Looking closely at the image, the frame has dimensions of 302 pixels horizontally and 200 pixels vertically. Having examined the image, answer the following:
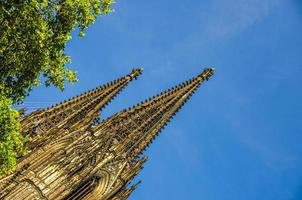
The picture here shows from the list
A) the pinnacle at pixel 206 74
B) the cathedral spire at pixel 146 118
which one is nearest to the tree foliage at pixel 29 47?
the cathedral spire at pixel 146 118

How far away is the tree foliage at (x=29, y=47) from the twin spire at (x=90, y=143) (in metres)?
9.88

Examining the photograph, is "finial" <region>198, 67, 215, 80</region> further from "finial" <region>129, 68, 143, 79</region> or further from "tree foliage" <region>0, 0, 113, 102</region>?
"tree foliage" <region>0, 0, 113, 102</region>

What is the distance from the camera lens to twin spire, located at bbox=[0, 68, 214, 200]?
2809cm

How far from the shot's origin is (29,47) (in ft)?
55.4

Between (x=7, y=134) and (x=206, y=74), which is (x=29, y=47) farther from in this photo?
(x=206, y=74)

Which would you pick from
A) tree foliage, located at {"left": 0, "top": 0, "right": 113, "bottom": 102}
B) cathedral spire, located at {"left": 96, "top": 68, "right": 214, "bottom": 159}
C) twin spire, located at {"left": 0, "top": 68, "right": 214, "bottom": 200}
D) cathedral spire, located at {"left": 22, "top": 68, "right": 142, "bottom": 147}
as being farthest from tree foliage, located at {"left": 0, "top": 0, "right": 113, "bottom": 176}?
cathedral spire, located at {"left": 96, "top": 68, "right": 214, "bottom": 159}

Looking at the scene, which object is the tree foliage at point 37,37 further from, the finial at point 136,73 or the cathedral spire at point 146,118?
the finial at point 136,73

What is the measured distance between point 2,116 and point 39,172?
12.2 metres

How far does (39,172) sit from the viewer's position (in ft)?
92.2

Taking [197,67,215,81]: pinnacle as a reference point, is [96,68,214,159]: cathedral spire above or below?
below

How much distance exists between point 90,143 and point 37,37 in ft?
52.8

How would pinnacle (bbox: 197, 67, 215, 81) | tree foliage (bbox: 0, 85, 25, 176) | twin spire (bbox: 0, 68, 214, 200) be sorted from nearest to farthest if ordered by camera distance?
tree foliage (bbox: 0, 85, 25, 176)
twin spire (bbox: 0, 68, 214, 200)
pinnacle (bbox: 197, 67, 215, 81)

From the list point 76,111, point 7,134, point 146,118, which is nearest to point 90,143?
point 76,111

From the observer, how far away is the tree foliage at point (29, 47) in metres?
16.3
